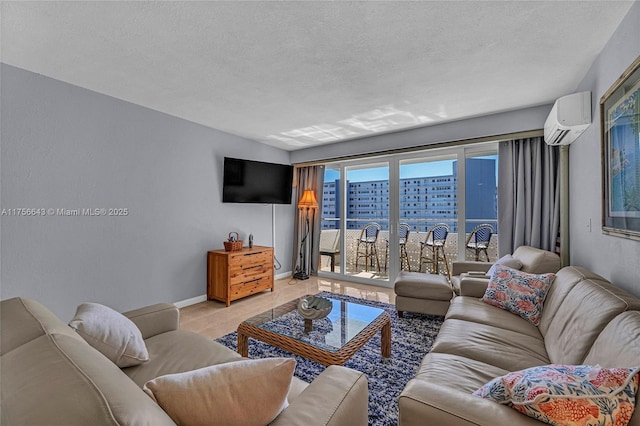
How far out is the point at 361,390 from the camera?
1039mm

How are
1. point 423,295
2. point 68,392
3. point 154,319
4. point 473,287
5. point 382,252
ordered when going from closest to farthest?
1. point 68,392
2. point 154,319
3. point 473,287
4. point 423,295
5. point 382,252

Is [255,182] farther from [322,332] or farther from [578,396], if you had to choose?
[578,396]

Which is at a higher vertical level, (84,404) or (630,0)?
(630,0)

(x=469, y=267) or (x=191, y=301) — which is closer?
(x=469, y=267)

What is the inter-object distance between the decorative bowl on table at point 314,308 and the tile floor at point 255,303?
42.3 inches

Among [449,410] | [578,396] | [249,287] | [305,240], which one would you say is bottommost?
[249,287]

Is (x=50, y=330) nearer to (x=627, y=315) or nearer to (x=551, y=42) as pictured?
(x=627, y=315)

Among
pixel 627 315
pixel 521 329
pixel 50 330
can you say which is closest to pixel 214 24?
pixel 50 330

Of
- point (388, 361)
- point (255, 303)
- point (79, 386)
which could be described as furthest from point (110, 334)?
point (255, 303)

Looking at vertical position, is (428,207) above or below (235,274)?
above

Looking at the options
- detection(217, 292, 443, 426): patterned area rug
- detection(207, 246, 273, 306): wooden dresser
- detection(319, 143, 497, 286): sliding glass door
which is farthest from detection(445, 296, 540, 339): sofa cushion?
detection(207, 246, 273, 306): wooden dresser

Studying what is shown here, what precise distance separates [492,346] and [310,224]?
3.92 meters

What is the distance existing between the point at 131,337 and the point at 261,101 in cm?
249

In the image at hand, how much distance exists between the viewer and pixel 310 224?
5.28 meters
